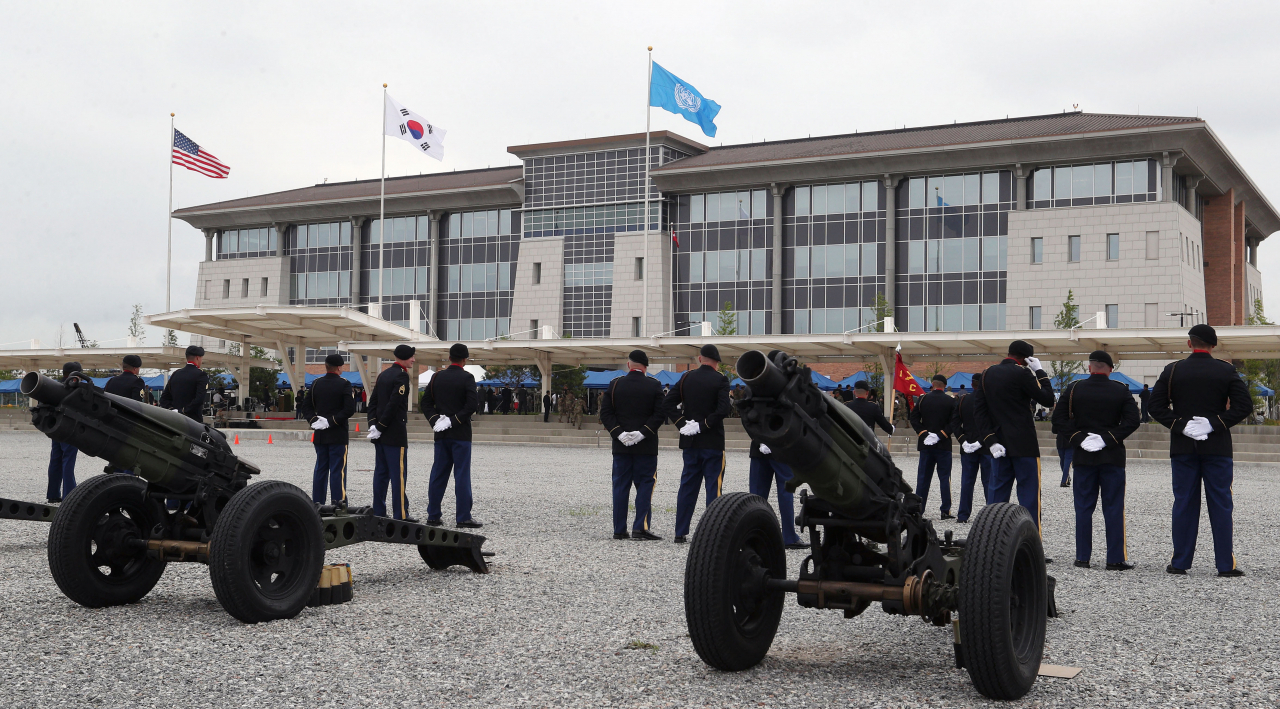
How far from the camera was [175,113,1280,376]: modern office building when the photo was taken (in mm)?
49500

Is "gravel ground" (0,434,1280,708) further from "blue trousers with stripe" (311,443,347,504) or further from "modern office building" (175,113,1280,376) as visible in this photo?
"modern office building" (175,113,1280,376)

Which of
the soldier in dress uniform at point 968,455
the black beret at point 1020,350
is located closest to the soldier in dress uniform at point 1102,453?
the black beret at point 1020,350

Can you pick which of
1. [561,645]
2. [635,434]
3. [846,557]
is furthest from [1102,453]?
[561,645]

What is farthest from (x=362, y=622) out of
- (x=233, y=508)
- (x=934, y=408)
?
(x=934, y=408)

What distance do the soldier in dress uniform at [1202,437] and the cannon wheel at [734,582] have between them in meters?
4.66

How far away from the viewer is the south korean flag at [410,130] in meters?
44.0

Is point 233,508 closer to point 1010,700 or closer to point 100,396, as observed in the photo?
point 100,396

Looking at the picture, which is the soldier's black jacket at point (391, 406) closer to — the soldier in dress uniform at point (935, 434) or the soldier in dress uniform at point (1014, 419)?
the soldier in dress uniform at point (1014, 419)

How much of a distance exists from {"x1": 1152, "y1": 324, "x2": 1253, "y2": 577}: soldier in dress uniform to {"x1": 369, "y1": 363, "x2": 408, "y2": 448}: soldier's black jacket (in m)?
7.22

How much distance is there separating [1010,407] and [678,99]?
33352mm

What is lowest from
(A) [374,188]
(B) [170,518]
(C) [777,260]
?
(B) [170,518]

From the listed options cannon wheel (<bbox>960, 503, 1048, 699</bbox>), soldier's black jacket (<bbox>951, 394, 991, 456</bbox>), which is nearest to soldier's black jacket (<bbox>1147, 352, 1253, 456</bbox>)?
cannon wheel (<bbox>960, 503, 1048, 699</bbox>)

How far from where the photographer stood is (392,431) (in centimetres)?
1112

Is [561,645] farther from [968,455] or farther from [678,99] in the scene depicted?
[678,99]
